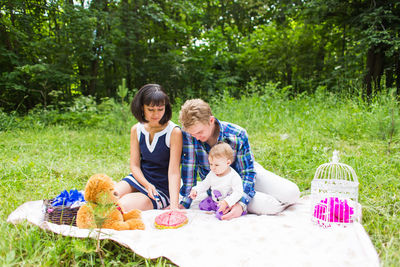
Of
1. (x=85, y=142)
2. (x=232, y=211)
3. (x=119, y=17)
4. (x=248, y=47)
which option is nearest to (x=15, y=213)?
(x=232, y=211)

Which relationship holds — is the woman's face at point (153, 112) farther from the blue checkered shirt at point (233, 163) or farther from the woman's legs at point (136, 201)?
the woman's legs at point (136, 201)

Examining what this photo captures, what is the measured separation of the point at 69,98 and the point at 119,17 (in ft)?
10.3

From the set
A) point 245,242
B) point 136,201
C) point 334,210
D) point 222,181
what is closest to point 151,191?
point 136,201

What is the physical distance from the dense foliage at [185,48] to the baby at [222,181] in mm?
4544

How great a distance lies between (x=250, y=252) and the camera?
1.71 metres

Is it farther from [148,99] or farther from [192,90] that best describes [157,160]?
[192,90]

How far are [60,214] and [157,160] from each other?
913mm

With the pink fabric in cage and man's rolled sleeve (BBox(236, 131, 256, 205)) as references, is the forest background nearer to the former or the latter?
the pink fabric in cage

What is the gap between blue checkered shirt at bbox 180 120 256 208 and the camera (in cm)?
235

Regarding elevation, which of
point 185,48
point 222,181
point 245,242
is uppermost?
point 185,48

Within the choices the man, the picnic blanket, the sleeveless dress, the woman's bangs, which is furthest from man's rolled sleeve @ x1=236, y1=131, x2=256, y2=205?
the woman's bangs

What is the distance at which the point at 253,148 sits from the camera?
4383 millimetres

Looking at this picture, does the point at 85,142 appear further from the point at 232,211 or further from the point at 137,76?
the point at 137,76

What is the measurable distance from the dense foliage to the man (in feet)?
13.7
